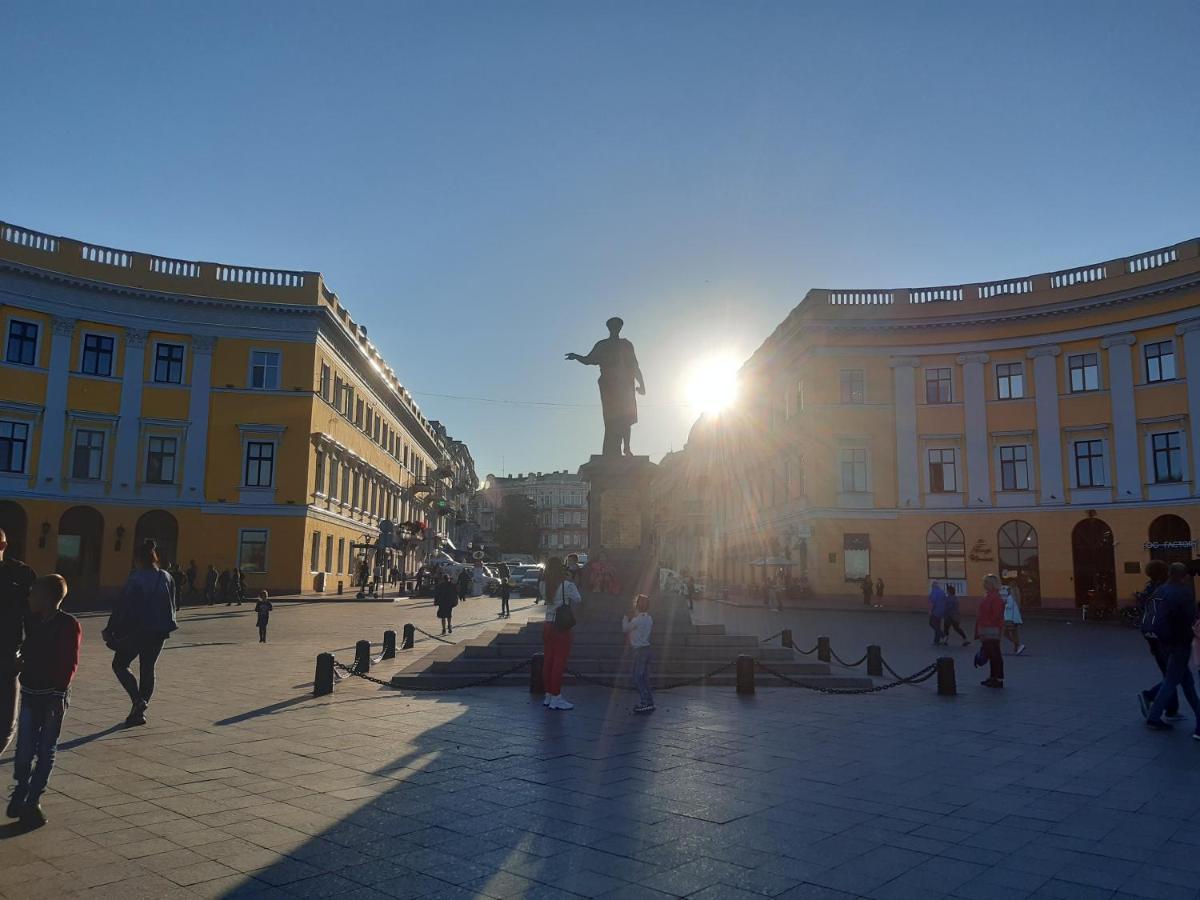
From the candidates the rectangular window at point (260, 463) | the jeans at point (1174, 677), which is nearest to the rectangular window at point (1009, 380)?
the jeans at point (1174, 677)

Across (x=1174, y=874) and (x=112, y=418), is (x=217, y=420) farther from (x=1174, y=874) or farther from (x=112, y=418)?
(x=1174, y=874)

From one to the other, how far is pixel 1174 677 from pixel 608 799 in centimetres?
673

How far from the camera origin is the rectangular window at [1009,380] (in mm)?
37875

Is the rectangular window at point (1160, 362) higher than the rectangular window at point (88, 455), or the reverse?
the rectangular window at point (1160, 362)

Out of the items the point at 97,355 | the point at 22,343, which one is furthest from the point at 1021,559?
the point at 22,343

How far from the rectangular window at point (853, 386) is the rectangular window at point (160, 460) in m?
29.3

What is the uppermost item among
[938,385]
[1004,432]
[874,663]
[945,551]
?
[938,385]

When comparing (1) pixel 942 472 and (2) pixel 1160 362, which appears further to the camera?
(1) pixel 942 472

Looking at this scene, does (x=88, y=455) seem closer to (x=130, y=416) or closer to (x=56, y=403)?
(x=130, y=416)

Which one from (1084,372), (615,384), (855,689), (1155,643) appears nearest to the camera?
(1155,643)

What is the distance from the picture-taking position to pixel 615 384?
1684 cm

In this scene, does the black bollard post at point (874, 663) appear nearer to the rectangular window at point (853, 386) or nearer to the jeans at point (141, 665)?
the jeans at point (141, 665)

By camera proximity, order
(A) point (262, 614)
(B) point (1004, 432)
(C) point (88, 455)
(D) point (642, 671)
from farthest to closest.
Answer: (B) point (1004, 432)
(C) point (88, 455)
(A) point (262, 614)
(D) point (642, 671)

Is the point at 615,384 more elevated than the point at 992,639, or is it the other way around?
the point at 615,384
